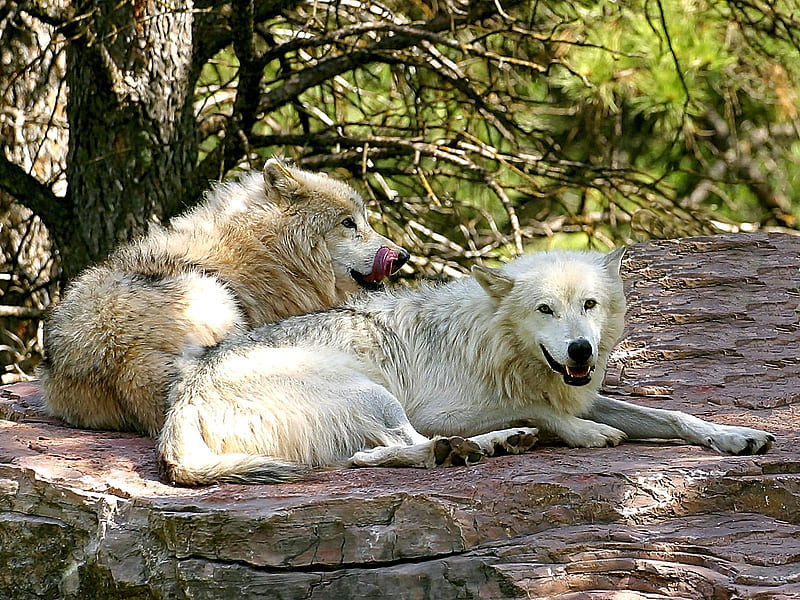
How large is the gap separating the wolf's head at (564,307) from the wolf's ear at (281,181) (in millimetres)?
1793

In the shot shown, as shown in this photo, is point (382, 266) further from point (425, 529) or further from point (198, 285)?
point (425, 529)

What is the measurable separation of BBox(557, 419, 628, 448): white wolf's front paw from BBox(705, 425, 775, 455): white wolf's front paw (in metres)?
0.43

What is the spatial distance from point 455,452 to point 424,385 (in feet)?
2.52

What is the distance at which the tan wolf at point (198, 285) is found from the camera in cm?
570

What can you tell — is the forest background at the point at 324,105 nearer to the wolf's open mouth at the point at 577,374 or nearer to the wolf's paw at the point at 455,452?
the wolf's open mouth at the point at 577,374

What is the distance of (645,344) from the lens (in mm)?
6934

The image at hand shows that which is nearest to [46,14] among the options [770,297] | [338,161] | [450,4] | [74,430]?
[338,161]

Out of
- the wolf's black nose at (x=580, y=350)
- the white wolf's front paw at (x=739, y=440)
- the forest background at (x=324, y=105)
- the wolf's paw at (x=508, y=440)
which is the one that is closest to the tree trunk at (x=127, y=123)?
the forest background at (x=324, y=105)

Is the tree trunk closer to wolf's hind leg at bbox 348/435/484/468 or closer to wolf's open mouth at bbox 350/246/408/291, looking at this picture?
wolf's open mouth at bbox 350/246/408/291

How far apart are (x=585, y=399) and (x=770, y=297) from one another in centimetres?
261

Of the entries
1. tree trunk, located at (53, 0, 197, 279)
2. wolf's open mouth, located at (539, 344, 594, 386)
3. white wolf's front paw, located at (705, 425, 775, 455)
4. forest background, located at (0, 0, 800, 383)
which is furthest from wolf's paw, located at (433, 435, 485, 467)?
tree trunk, located at (53, 0, 197, 279)

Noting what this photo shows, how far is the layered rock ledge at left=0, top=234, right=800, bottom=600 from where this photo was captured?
3920 millimetres

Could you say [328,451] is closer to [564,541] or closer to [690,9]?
[564,541]

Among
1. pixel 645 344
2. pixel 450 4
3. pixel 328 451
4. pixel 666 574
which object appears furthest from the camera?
pixel 450 4
